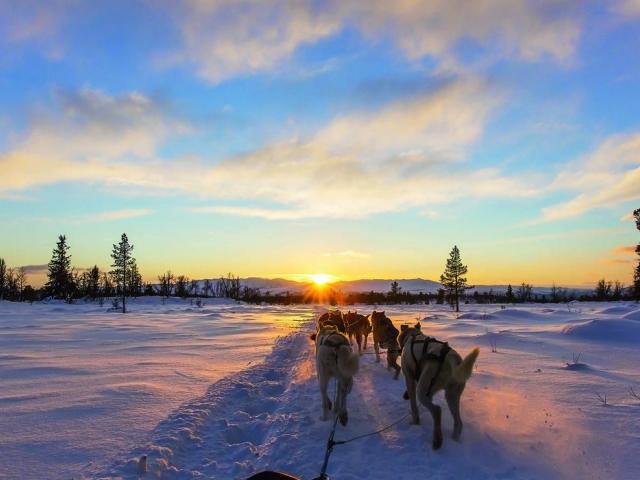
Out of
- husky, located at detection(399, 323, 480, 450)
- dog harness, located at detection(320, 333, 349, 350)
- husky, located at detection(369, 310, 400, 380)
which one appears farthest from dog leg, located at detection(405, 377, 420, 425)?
husky, located at detection(369, 310, 400, 380)

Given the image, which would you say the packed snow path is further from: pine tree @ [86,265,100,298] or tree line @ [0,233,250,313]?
pine tree @ [86,265,100,298]

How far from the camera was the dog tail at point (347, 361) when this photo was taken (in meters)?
5.61

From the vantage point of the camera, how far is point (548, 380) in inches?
321

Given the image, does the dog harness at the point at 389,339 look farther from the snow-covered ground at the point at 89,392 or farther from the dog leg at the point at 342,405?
the dog leg at the point at 342,405

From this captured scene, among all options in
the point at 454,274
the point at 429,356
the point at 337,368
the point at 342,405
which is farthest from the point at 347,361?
the point at 454,274

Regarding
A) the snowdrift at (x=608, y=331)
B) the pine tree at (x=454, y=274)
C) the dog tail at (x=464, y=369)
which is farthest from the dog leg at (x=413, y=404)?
the pine tree at (x=454, y=274)

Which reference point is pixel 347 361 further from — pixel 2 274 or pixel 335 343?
pixel 2 274

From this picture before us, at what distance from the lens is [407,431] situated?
5.66 metres

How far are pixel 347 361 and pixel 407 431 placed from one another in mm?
1179

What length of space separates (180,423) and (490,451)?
3903 millimetres

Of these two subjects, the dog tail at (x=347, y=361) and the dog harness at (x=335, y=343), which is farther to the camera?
the dog harness at (x=335, y=343)

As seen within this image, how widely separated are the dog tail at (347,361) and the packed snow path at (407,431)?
77 cm

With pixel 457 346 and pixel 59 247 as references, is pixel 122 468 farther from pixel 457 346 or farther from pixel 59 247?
pixel 59 247

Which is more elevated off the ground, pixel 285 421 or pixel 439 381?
pixel 439 381
